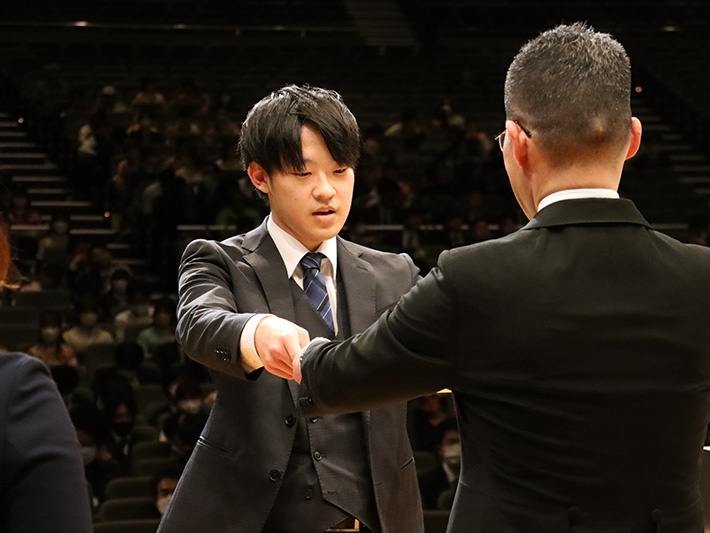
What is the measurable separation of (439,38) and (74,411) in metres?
12.9

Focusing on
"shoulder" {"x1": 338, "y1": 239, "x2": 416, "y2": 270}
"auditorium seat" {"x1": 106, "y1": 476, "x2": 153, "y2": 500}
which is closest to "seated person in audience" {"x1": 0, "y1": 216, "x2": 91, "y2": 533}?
"shoulder" {"x1": 338, "y1": 239, "x2": 416, "y2": 270}

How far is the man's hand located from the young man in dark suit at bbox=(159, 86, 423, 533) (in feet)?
0.13

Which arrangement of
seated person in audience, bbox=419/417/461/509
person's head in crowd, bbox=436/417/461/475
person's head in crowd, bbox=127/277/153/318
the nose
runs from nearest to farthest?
the nose
seated person in audience, bbox=419/417/461/509
person's head in crowd, bbox=436/417/461/475
person's head in crowd, bbox=127/277/153/318

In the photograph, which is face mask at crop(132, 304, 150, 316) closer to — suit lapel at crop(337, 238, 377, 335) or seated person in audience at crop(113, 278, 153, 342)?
seated person in audience at crop(113, 278, 153, 342)

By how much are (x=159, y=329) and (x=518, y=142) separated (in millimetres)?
7273

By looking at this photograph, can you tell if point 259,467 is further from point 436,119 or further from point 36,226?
point 436,119

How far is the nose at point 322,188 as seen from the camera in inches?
97.5

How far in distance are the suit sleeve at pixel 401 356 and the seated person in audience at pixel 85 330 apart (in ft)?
23.4

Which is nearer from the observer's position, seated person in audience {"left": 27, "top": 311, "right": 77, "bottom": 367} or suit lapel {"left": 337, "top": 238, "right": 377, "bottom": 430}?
suit lapel {"left": 337, "top": 238, "right": 377, "bottom": 430}

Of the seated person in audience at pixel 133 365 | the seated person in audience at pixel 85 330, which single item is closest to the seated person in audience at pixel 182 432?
the seated person in audience at pixel 133 365

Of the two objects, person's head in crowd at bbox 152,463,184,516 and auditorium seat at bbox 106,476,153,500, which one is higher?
person's head in crowd at bbox 152,463,184,516

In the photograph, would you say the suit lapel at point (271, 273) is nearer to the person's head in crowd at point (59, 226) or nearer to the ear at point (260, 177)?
the ear at point (260, 177)

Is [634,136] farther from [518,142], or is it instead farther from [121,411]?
[121,411]

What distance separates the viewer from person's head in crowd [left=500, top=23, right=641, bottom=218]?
1.78m
